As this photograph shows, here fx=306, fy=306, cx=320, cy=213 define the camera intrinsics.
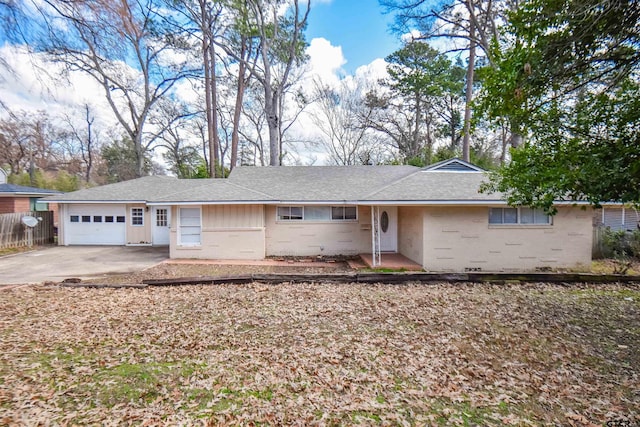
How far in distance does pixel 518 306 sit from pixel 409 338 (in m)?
2.97

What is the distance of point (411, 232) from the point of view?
11.2 m

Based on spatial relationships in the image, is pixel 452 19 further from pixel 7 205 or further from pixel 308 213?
pixel 7 205

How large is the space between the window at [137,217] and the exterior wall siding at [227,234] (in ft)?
14.0

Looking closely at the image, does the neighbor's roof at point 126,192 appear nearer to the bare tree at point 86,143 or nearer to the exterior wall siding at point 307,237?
the exterior wall siding at point 307,237

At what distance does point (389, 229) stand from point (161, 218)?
1084cm

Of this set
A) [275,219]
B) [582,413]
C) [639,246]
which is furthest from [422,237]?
[639,246]

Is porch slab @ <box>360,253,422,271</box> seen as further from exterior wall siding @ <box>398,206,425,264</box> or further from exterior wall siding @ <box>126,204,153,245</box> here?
exterior wall siding @ <box>126,204,153,245</box>

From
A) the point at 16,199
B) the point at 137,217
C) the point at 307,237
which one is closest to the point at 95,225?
the point at 137,217

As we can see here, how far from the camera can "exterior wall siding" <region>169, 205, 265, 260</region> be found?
38.2ft

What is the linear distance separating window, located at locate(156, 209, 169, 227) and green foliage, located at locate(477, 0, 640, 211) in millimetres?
14224

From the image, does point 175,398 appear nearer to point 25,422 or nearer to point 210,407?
point 210,407

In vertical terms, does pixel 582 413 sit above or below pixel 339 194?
below

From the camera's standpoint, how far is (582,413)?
301 centimetres

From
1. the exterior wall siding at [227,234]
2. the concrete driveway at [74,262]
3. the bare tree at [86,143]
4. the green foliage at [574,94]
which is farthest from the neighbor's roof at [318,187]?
the bare tree at [86,143]
